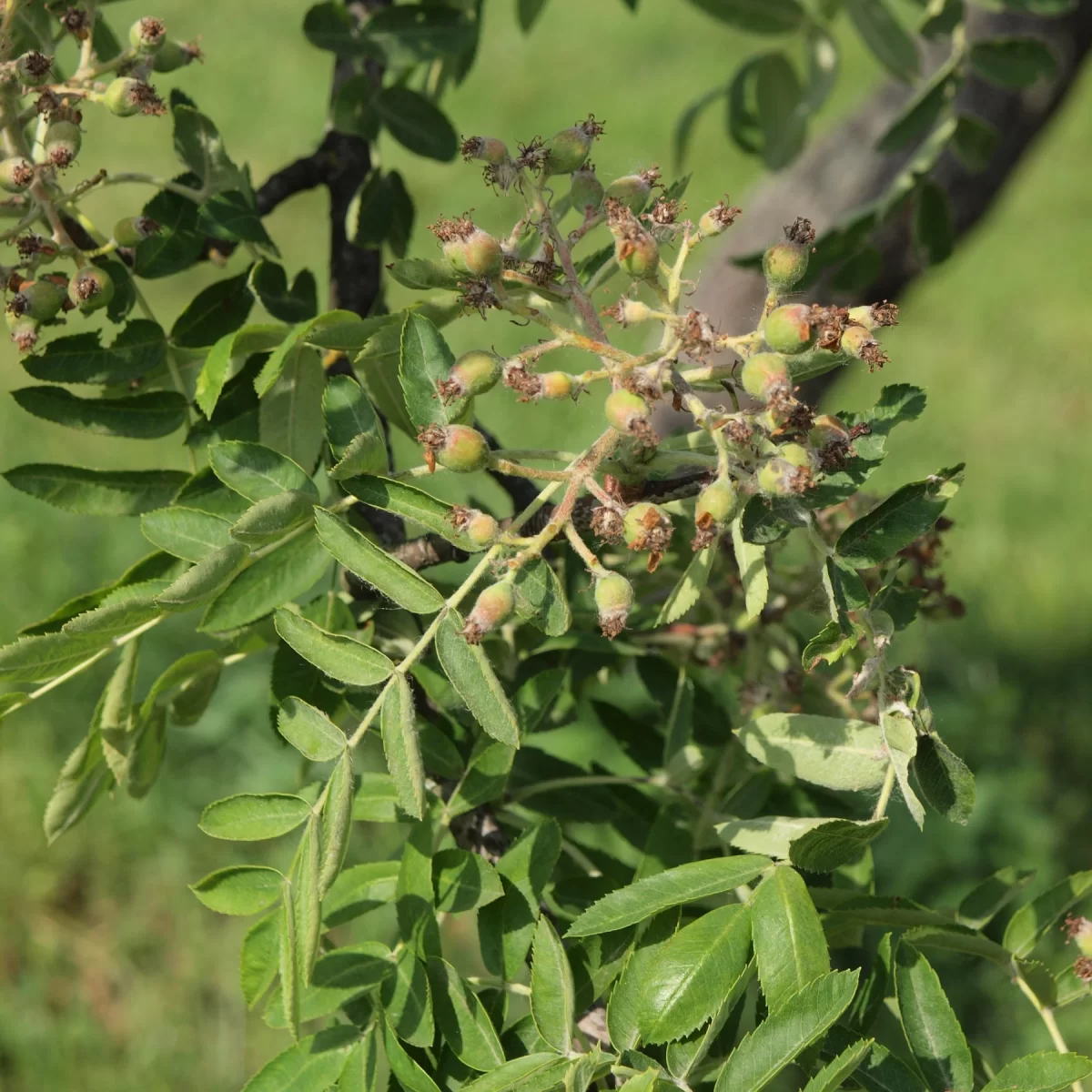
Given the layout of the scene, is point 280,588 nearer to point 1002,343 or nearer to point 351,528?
point 351,528

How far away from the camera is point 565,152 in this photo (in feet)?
3.92

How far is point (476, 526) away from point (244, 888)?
1.37 feet

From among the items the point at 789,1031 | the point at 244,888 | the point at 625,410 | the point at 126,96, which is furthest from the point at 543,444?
the point at 789,1031

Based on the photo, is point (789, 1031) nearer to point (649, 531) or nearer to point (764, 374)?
point (649, 531)

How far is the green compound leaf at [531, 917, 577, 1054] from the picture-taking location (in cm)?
109

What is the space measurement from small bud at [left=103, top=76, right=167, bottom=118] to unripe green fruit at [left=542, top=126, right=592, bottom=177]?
394 millimetres

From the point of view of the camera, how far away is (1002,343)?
6.66 m

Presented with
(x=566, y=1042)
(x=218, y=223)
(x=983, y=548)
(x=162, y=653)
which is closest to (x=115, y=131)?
(x=162, y=653)

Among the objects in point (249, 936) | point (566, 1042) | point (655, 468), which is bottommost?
point (249, 936)

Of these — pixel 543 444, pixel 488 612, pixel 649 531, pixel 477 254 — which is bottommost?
pixel 543 444

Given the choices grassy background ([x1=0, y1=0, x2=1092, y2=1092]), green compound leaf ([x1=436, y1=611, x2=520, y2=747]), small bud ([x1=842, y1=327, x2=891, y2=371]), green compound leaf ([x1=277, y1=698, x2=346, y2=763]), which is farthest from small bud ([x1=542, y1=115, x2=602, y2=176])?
green compound leaf ([x1=277, y1=698, x2=346, y2=763])

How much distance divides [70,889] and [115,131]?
5.93 metres

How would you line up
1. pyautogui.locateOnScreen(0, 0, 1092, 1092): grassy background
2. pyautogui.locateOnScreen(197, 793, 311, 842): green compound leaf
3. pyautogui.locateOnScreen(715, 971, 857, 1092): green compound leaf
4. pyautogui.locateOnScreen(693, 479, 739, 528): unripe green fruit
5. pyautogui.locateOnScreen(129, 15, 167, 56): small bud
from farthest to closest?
pyautogui.locateOnScreen(0, 0, 1092, 1092): grassy background < pyautogui.locateOnScreen(129, 15, 167, 56): small bud < pyautogui.locateOnScreen(197, 793, 311, 842): green compound leaf < pyautogui.locateOnScreen(693, 479, 739, 528): unripe green fruit < pyautogui.locateOnScreen(715, 971, 857, 1092): green compound leaf

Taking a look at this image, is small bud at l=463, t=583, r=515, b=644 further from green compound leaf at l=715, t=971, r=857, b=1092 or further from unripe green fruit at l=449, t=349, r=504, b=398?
green compound leaf at l=715, t=971, r=857, b=1092
